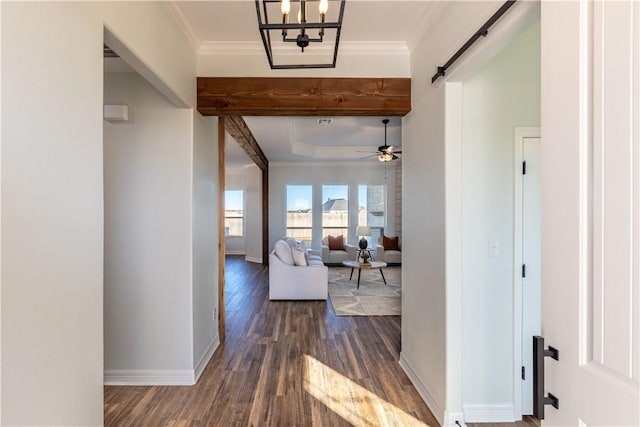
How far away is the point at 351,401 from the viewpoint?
8.02 feet

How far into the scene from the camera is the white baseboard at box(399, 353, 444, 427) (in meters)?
2.20

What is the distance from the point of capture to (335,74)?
9.25 ft

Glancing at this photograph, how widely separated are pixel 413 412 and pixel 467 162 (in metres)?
1.82

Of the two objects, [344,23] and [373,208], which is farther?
[373,208]

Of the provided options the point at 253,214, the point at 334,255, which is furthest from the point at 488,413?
the point at 253,214

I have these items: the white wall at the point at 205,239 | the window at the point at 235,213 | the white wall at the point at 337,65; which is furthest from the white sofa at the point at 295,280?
the window at the point at 235,213

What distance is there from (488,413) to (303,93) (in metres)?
2.83

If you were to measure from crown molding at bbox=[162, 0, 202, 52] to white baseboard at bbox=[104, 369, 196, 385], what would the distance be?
2772mm

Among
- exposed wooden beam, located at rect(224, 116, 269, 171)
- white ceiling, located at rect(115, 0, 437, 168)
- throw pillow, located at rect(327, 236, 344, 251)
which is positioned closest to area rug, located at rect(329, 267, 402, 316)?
throw pillow, located at rect(327, 236, 344, 251)
